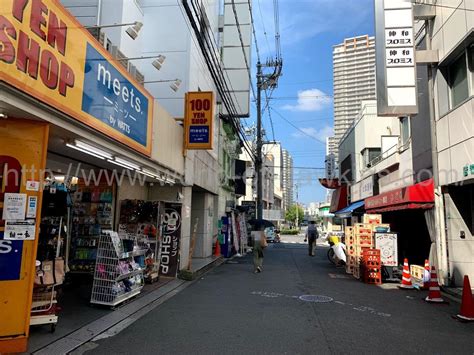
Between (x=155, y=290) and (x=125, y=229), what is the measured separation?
6.15 feet

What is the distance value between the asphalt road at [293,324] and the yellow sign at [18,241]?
3.46ft

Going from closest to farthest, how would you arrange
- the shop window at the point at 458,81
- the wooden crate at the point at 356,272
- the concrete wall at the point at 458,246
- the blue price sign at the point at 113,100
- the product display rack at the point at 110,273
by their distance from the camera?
the blue price sign at the point at 113,100
the product display rack at the point at 110,273
the shop window at the point at 458,81
the concrete wall at the point at 458,246
the wooden crate at the point at 356,272

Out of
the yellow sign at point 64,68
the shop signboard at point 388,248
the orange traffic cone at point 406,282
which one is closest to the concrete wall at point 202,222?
the shop signboard at point 388,248

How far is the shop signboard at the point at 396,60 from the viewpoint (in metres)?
10.9

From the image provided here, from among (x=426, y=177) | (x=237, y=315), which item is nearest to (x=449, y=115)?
(x=426, y=177)

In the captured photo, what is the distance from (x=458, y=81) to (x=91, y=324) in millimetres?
10739

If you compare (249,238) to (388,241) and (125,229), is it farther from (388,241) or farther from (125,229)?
(125,229)

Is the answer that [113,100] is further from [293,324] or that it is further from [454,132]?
[454,132]

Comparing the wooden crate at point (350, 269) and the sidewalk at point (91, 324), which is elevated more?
the wooden crate at point (350, 269)

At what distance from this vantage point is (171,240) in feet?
35.8

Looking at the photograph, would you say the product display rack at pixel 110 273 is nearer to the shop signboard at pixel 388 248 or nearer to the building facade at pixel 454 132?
the shop signboard at pixel 388 248

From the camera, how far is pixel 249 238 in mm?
26531

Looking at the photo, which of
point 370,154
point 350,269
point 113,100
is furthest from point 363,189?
point 113,100

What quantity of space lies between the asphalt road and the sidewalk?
0.80 feet
